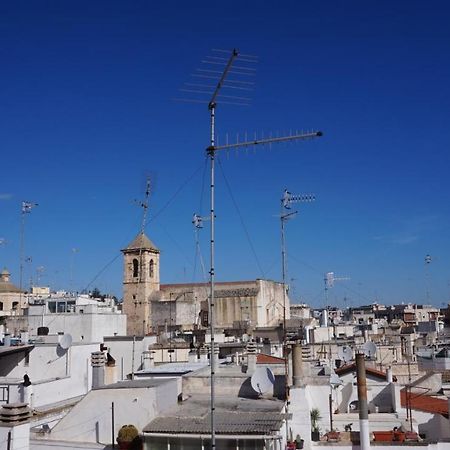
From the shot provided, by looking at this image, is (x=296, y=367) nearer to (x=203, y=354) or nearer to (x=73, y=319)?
(x=203, y=354)

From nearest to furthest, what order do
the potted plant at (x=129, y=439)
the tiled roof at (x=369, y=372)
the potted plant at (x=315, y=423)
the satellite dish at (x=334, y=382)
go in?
the potted plant at (x=129, y=439) < the potted plant at (x=315, y=423) < the satellite dish at (x=334, y=382) < the tiled roof at (x=369, y=372)

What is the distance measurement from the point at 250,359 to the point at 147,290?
4593cm

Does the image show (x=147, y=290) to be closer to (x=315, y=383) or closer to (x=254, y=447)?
(x=315, y=383)

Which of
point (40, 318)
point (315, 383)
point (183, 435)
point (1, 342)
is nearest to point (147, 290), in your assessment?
point (40, 318)

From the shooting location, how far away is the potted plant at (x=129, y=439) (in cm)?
1348

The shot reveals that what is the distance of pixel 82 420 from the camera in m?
15.0

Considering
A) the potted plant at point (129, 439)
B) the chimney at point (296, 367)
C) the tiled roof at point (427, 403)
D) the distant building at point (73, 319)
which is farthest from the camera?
the distant building at point (73, 319)

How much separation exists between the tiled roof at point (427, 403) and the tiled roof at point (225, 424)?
8.49m

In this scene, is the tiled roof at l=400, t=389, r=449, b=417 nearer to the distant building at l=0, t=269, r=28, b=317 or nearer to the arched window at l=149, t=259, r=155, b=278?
the arched window at l=149, t=259, r=155, b=278

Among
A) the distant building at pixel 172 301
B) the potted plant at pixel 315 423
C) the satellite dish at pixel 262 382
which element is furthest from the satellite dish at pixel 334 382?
the distant building at pixel 172 301

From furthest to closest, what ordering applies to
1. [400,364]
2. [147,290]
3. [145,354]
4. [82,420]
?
[147,290] < [400,364] < [145,354] < [82,420]

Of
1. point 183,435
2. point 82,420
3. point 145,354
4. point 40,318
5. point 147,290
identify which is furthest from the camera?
point 147,290

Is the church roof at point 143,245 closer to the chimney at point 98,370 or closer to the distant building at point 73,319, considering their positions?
the distant building at point 73,319

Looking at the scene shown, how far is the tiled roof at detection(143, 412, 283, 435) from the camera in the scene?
12.8 metres
